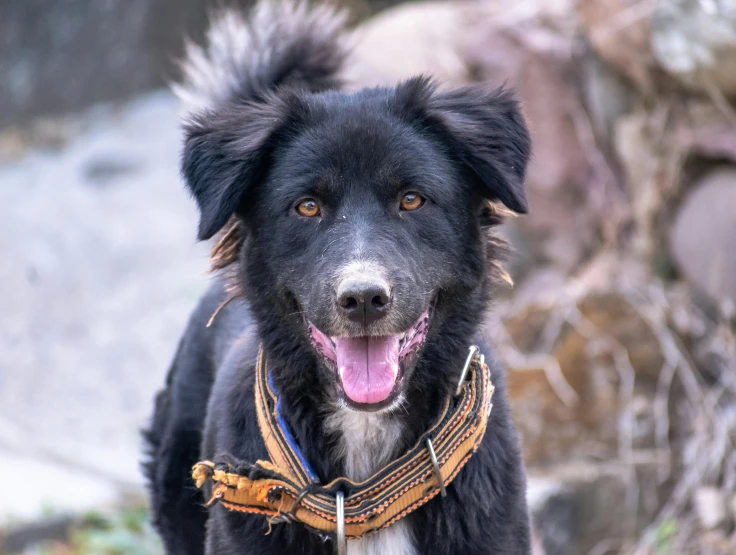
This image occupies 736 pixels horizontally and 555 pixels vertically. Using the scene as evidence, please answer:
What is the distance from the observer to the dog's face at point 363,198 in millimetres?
3039

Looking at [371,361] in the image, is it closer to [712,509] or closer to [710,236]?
[712,509]

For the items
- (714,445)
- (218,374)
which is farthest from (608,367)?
(218,374)

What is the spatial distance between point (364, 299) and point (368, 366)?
27 cm

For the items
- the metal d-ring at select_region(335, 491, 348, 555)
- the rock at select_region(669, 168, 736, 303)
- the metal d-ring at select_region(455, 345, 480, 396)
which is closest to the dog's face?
the metal d-ring at select_region(455, 345, 480, 396)

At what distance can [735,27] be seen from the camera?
529cm

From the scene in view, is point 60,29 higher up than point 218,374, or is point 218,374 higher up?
point 60,29

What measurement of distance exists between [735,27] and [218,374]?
340cm

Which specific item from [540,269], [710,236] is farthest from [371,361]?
[540,269]

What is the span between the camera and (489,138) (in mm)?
3205

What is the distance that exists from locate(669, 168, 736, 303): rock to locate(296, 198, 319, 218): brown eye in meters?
3.30

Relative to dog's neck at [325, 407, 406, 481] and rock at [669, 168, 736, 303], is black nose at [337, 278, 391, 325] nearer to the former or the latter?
dog's neck at [325, 407, 406, 481]

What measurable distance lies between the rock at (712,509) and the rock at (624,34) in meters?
2.69

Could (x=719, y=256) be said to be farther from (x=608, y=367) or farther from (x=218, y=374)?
(x=218, y=374)

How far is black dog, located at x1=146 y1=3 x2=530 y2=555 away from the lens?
3066mm
